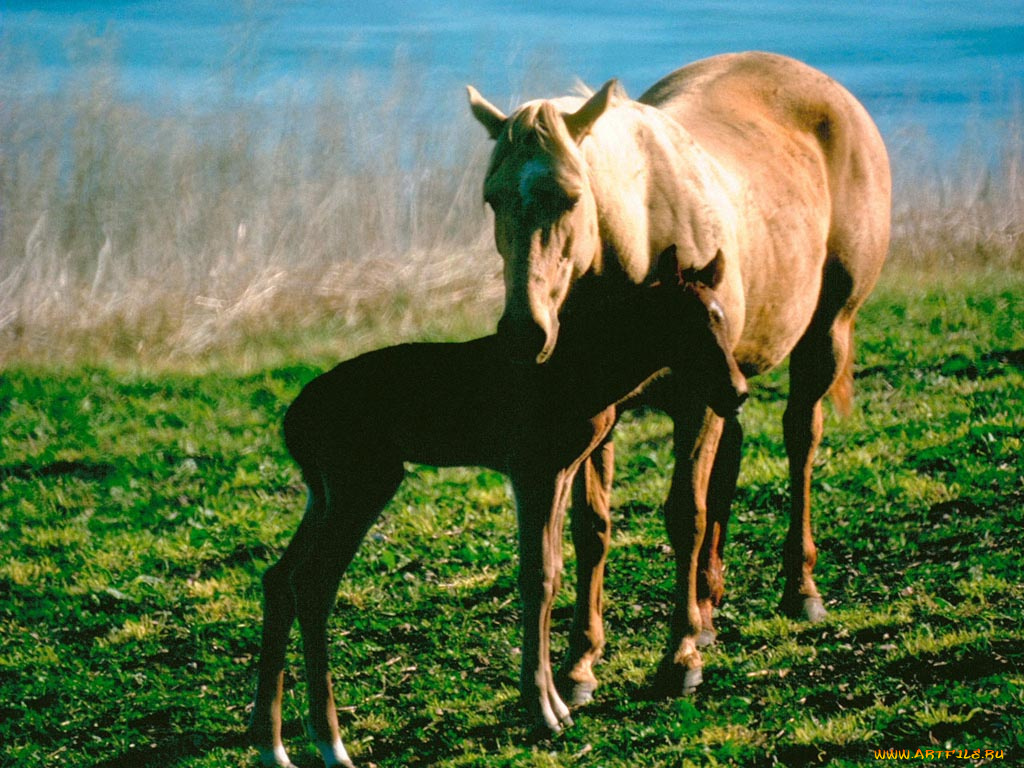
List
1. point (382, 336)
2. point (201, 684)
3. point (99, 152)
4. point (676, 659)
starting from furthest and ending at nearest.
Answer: point (99, 152) < point (382, 336) < point (201, 684) < point (676, 659)

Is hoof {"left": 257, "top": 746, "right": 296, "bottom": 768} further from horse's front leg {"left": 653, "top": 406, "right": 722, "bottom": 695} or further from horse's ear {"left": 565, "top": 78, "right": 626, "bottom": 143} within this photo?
horse's ear {"left": 565, "top": 78, "right": 626, "bottom": 143}

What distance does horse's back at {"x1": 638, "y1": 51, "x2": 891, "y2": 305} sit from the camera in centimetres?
626

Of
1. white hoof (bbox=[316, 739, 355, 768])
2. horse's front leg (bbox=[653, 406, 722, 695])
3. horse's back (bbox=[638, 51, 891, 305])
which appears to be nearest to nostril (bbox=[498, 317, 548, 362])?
horse's front leg (bbox=[653, 406, 722, 695])

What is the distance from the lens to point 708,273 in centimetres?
458

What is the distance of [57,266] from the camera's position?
13.6m

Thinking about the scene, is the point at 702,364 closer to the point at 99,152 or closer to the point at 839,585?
the point at 839,585

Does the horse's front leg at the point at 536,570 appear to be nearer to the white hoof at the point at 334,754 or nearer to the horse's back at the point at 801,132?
the white hoof at the point at 334,754

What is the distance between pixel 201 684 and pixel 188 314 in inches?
289

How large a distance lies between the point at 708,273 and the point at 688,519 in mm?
1203

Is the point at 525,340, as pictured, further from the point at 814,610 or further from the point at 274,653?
the point at 814,610

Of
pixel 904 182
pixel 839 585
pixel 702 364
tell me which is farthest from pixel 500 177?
pixel 904 182

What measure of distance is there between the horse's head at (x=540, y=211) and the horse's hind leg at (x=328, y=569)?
0.99m

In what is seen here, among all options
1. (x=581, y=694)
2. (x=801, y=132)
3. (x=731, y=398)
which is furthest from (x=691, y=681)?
(x=801, y=132)

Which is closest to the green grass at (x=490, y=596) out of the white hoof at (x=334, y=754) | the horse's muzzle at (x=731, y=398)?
the white hoof at (x=334, y=754)
